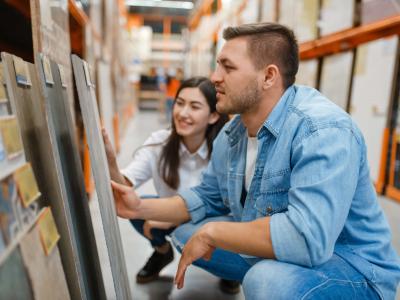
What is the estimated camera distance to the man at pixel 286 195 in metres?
1.02

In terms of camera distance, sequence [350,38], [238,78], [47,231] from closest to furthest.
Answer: [47,231]
[238,78]
[350,38]

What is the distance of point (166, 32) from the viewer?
17.7m

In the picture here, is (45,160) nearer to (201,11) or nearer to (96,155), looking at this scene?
(96,155)

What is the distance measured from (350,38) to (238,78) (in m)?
2.43

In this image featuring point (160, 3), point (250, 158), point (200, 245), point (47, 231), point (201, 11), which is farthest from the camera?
point (160, 3)

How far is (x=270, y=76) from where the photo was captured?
129 cm

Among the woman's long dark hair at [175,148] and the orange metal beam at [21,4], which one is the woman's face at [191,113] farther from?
the orange metal beam at [21,4]

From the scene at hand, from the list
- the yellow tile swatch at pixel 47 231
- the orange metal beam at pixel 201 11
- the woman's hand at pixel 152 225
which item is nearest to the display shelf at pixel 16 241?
the yellow tile swatch at pixel 47 231

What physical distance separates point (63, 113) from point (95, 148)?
38cm

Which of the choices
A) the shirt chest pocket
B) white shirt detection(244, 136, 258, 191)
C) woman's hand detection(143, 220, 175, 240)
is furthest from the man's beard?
woman's hand detection(143, 220, 175, 240)

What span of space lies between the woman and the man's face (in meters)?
0.57

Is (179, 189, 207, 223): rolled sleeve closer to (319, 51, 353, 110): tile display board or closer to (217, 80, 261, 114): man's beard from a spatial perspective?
(217, 80, 261, 114): man's beard

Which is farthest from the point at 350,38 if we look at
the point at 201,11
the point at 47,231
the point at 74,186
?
the point at 201,11

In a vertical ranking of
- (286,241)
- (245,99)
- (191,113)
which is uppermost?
(245,99)
